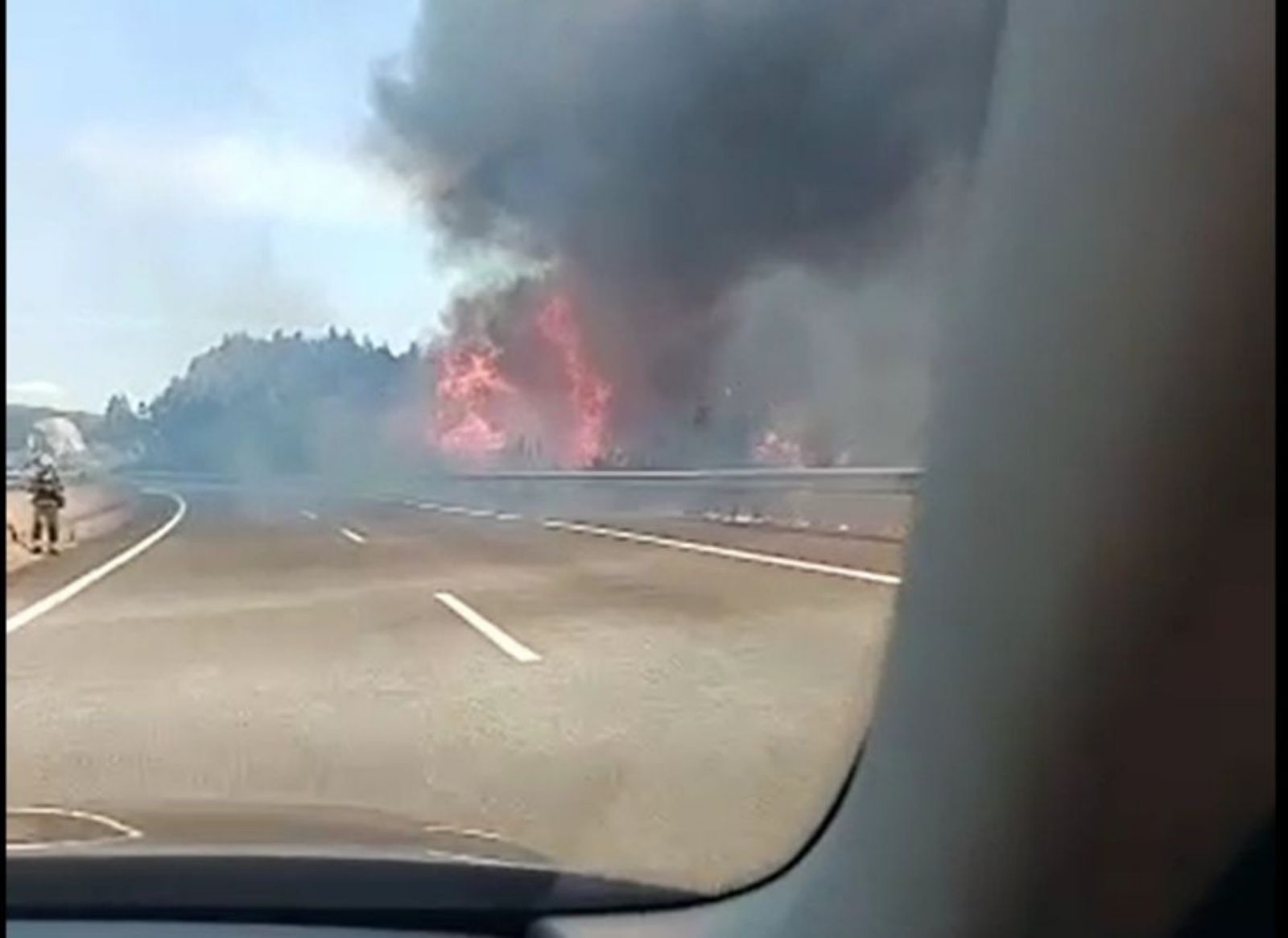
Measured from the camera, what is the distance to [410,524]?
4.38 meters

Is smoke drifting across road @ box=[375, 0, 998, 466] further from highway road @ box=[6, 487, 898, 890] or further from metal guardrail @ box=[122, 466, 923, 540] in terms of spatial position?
highway road @ box=[6, 487, 898, 890]

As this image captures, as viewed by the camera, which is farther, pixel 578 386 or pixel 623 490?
pixel 623 490

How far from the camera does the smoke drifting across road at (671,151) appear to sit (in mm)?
3332

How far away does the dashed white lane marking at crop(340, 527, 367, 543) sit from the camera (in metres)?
4.38

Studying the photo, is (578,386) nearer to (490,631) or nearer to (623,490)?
(623,490)

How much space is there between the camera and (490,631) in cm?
420

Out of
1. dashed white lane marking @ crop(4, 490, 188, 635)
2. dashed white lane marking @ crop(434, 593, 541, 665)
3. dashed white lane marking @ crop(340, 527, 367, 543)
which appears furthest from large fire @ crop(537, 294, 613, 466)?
dashed white lane marking @ crop(4, 490, 188, 635)

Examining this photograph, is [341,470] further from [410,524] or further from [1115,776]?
[1115,776]

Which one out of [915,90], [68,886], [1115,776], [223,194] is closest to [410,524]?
[223,194]

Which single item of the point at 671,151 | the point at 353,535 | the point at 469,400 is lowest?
the point at 353,535

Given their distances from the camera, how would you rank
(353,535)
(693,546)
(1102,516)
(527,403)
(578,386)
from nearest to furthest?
1. (1102,516)
2. (578,386)
3. (527,403)
4. (353,535)
5. (693,546)

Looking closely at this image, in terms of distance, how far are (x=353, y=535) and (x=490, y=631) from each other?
1.31ft

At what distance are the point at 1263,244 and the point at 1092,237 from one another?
0.18m

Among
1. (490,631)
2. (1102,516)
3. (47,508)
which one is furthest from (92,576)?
(1102,516)
